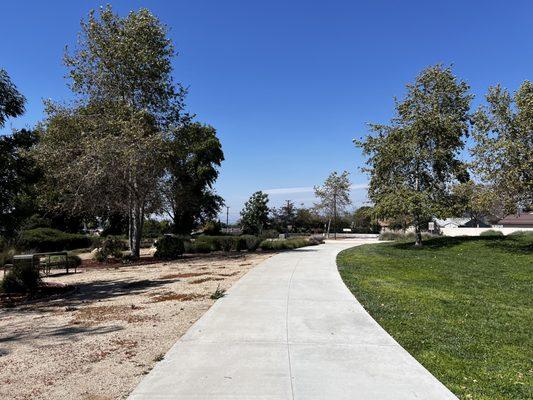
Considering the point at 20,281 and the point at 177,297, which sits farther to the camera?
the point at 20,281

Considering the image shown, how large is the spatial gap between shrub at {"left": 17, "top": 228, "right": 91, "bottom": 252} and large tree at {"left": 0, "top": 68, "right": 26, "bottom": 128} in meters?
15.9

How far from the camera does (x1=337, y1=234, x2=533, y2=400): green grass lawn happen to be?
5.22 metres

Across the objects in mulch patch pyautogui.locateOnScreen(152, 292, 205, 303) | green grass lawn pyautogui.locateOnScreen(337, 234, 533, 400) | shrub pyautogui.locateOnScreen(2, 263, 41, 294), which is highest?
shrub pyautogui.locateOnScreen(2, 263, 41, 294)

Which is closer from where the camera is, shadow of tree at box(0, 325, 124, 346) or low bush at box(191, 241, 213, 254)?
shadow of tree at box(0, 325, 124, 346)

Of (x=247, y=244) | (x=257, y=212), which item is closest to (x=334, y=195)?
(x=257, y=212)

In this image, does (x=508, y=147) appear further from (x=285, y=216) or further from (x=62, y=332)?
(x=285, y=216)

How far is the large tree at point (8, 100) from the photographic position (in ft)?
39.1

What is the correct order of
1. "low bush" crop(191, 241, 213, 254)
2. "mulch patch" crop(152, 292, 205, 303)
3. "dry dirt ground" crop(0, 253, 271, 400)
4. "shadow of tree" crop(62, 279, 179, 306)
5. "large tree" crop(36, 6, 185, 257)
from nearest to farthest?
"dry dirt ground" crop(0, 253, 271, 400), "mulch patch" crop(152, 292, 205, 303), "shadow of tree" crop(62, 279, 179, 306), "large tree" crop(36, 6, 185, 257), "low bush" crop(191, 241, 213, 254)

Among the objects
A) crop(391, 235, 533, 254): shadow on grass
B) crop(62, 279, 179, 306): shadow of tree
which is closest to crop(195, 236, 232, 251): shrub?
crop(391, 235, 533, 254): shadow on grass

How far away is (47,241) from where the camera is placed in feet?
100

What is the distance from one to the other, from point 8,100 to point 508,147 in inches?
778

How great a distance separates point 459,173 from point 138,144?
1782 cm

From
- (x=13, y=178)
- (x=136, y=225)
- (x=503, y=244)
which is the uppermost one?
(x=13, y=178)

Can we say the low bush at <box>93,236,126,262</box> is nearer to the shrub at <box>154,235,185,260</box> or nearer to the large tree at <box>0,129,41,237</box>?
the shrub at <box>154,235,185,260</box>
